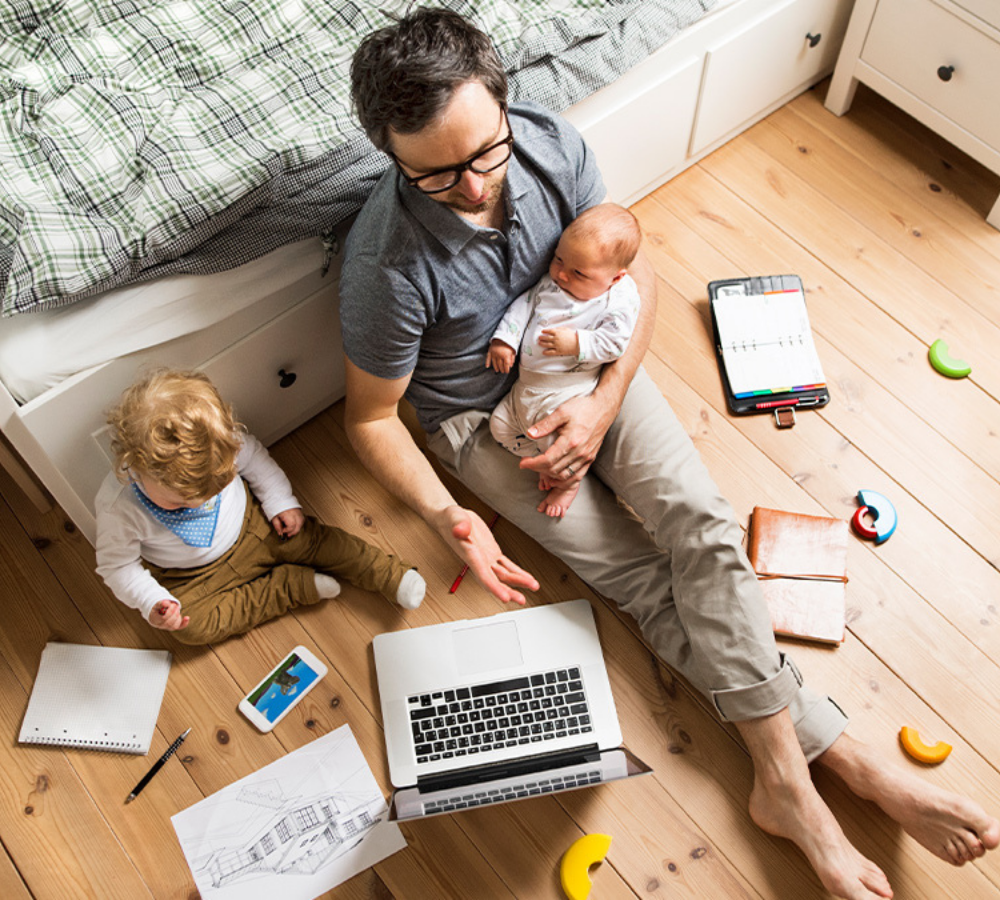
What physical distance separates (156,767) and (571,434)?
88 cm

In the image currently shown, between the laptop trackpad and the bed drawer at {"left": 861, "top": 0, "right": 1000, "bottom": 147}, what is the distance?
1400 mm

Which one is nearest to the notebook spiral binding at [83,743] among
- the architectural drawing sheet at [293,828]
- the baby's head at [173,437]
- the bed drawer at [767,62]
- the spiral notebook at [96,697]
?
the spiral notebook at [96,697]

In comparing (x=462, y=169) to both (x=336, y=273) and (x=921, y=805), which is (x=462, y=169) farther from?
(x=921, y=805)

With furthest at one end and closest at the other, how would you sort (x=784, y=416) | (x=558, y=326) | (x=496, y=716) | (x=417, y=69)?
1. (x=784, y=416)
2. (x=496, y=716)
3. (x=558, y=326)
4. (x=417, y=69)

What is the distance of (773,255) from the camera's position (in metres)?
2.01

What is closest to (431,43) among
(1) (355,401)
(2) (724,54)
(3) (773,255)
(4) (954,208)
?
(1) (355,401)

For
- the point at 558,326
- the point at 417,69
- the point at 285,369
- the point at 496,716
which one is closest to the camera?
the point at 417,69

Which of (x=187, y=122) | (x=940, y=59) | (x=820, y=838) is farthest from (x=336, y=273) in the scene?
(x=940, y=59)

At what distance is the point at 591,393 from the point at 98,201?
31.0 inches

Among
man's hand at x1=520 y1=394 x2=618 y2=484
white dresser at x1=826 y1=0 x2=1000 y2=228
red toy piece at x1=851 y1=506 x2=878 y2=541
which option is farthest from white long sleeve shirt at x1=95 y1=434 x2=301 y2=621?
white dresser at x1=826 y1=0 x2=1000 y2=228

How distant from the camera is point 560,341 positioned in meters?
1.41

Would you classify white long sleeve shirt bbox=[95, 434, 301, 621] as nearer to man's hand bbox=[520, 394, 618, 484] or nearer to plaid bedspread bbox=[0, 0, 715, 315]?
plaid bedspread bbox=[0, 0, 715, 315]

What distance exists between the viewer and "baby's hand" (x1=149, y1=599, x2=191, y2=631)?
1492mm

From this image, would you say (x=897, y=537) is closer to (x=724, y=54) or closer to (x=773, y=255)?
(x=773, y=255)
